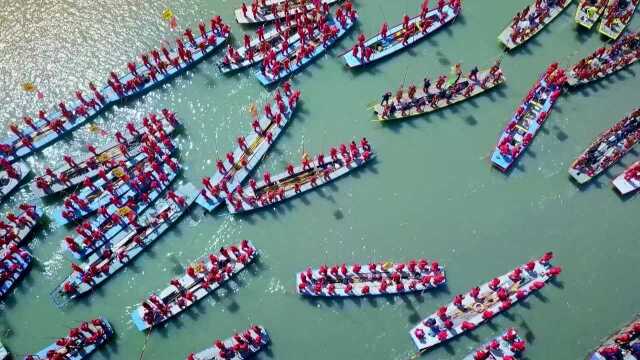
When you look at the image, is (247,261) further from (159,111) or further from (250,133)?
(159,111)

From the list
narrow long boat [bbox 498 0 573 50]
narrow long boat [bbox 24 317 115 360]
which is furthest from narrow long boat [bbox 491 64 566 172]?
narrow long boat [bbox 24 317 115 360]

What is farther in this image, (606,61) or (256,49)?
(256,49)

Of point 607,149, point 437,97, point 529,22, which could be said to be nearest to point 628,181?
point 607,149

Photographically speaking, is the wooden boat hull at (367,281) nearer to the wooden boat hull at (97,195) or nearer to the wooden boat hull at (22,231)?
the wooden boat hull at (97,195)

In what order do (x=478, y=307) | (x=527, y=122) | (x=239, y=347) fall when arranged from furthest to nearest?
(x=527, y=122), (x=478, y=307), (x=239, y=347)

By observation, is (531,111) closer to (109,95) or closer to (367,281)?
(367,281)

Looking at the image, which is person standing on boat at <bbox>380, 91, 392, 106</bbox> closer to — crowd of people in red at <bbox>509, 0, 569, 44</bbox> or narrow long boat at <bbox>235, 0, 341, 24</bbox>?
narrow long boat at <bbox>235, 0, 341, 24</bbox>

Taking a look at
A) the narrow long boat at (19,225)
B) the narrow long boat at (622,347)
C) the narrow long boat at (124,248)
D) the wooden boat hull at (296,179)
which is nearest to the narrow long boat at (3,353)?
the narrow long boat at (124,248)
